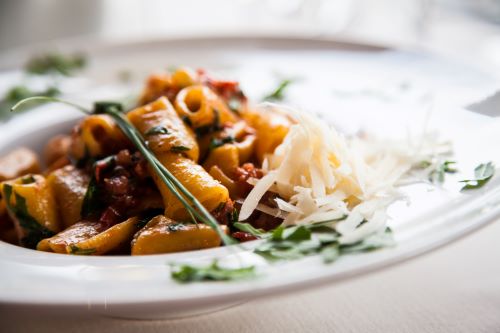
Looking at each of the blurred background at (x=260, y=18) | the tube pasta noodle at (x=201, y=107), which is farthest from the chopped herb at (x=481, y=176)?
the blurred background at (x=260, y=18)

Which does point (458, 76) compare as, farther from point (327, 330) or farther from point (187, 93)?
point (327, 330)

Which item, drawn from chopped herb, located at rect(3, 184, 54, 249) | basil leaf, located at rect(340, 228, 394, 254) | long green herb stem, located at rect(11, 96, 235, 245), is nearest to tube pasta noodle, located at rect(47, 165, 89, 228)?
chopped herb, located at rect(3, 184, 54, 249)

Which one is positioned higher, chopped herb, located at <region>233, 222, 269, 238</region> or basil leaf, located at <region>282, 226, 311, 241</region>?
basil leaf, located at <region>282, 226, 311, 241</region>

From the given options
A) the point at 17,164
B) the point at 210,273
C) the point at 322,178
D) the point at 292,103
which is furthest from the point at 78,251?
the point at 292,103

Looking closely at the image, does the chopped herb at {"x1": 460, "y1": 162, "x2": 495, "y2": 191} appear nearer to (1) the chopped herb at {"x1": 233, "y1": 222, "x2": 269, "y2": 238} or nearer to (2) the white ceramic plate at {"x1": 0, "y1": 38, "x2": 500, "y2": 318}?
(2) the white ceramic plate at {"x1": 0, "y1": 38, "x2": 500, "y2": 318}

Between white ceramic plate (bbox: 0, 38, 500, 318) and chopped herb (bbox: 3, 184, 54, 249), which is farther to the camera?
chopped herb (bbox: 3, 184, 54, 249)
